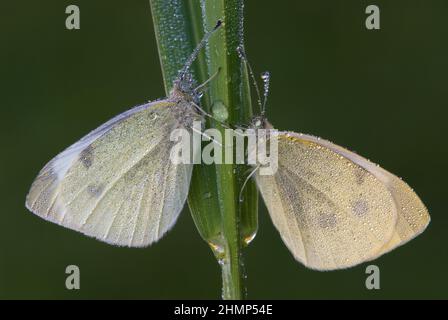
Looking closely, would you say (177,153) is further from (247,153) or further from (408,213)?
(408,213)

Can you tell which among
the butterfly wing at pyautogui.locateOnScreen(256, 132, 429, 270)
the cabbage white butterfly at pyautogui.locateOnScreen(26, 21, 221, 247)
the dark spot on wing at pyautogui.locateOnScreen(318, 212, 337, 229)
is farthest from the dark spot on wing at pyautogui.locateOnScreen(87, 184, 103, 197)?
the dark spot on wing at pyautogui.locateOnScreen(318, 212, 337, 229)

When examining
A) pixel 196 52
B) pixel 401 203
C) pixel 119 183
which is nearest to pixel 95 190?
pixel 119 183

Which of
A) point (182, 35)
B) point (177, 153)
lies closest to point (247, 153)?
point (177, 153)

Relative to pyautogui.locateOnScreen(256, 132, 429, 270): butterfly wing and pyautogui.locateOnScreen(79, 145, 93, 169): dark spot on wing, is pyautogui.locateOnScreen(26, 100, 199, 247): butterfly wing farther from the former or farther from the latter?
pyautogui.locateOnScreen(256, 132, 429, 270): butterfly wing

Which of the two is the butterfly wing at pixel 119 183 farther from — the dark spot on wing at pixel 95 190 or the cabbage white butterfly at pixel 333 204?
the cabbage white butterfly at pixel 333 204

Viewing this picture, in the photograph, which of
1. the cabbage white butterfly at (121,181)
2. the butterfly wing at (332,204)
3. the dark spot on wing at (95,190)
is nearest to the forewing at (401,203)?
the butterfly wing at (332,204)

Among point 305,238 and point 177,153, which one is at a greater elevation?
point 177,153
